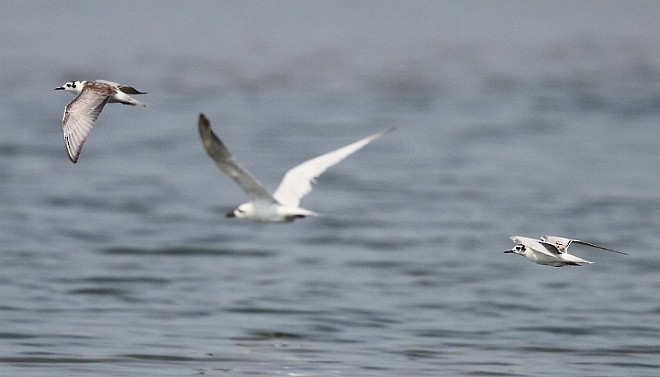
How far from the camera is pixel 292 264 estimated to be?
70.1 ft

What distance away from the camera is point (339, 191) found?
94.5ft

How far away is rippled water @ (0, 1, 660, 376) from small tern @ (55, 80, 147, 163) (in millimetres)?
3144

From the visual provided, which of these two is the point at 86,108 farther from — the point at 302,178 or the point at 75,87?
the point at 302,178

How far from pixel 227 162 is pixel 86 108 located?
57.1 inches

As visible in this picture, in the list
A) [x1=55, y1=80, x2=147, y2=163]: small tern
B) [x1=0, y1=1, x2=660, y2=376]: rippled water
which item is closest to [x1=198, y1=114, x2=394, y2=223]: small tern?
[x1=55, y1=80, x2=147, y2=163]: small tern

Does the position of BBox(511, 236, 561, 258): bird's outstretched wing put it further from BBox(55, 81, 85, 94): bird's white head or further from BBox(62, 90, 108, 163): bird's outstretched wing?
BBox(55, 81, 85, 94): bird's white head

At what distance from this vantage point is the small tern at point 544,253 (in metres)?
11.1

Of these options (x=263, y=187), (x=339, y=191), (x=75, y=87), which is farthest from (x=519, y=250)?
(x=339, y=191)

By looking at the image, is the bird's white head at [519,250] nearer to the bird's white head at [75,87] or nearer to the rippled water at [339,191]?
the rippled water at [339,191]

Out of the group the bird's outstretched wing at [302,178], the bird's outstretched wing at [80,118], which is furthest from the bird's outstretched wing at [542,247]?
the bird's outstretched wing at [80,118]

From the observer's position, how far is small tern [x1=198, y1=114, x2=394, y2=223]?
11102mm

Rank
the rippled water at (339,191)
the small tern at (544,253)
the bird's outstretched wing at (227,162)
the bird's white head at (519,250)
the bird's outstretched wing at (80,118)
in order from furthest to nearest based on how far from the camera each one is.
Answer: the rippled water at (339,191), the bird's outstretched wing at (80,118), the bird's white head at (519,250), the small tern at (544,253), the bird's outstretched wing at (227,162)

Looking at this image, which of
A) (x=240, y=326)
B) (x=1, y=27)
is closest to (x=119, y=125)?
(x=1, y=27)

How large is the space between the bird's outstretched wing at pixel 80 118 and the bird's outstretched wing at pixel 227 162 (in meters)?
1.14
